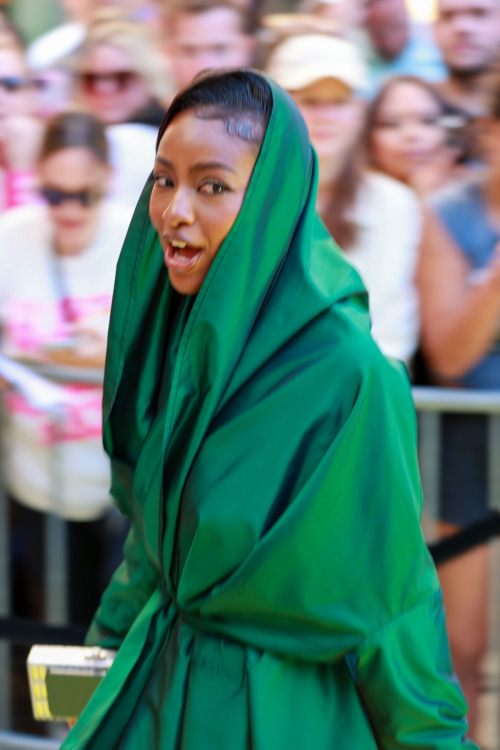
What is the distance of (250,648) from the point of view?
1.44 m

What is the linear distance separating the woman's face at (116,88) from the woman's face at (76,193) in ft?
0.84

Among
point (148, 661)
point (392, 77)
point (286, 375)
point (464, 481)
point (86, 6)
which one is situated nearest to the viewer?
point (286, 375)

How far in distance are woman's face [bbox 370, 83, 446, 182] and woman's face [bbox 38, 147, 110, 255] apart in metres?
0.82

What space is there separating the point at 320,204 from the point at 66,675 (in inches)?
64.9

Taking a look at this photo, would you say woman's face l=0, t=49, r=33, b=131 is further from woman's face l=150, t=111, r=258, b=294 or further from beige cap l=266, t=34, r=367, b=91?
woman's face l=150, t=111, r=258, b=294

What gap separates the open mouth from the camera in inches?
54.8

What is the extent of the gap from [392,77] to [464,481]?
1.20 meters

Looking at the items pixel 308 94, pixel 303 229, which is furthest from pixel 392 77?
pixel 303 229

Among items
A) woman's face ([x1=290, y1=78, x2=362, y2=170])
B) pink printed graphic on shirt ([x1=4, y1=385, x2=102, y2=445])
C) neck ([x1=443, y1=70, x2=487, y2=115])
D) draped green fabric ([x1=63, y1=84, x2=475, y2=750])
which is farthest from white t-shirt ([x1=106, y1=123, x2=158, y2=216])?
draped green fabric ([x1=63, y1=84, x2=475, y2=750])

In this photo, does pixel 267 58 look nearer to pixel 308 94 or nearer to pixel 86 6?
pixel 308 94

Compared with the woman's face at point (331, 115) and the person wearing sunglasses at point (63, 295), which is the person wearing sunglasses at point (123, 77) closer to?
the person wearing sunglasses at point (63, 295)

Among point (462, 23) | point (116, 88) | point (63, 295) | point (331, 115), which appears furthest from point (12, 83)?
point (462, 23)

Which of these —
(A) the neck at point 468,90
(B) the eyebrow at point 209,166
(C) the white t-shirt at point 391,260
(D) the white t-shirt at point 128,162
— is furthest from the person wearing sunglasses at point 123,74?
(B) the eyebrow at point 209,166

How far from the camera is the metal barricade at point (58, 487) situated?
2.58 m
